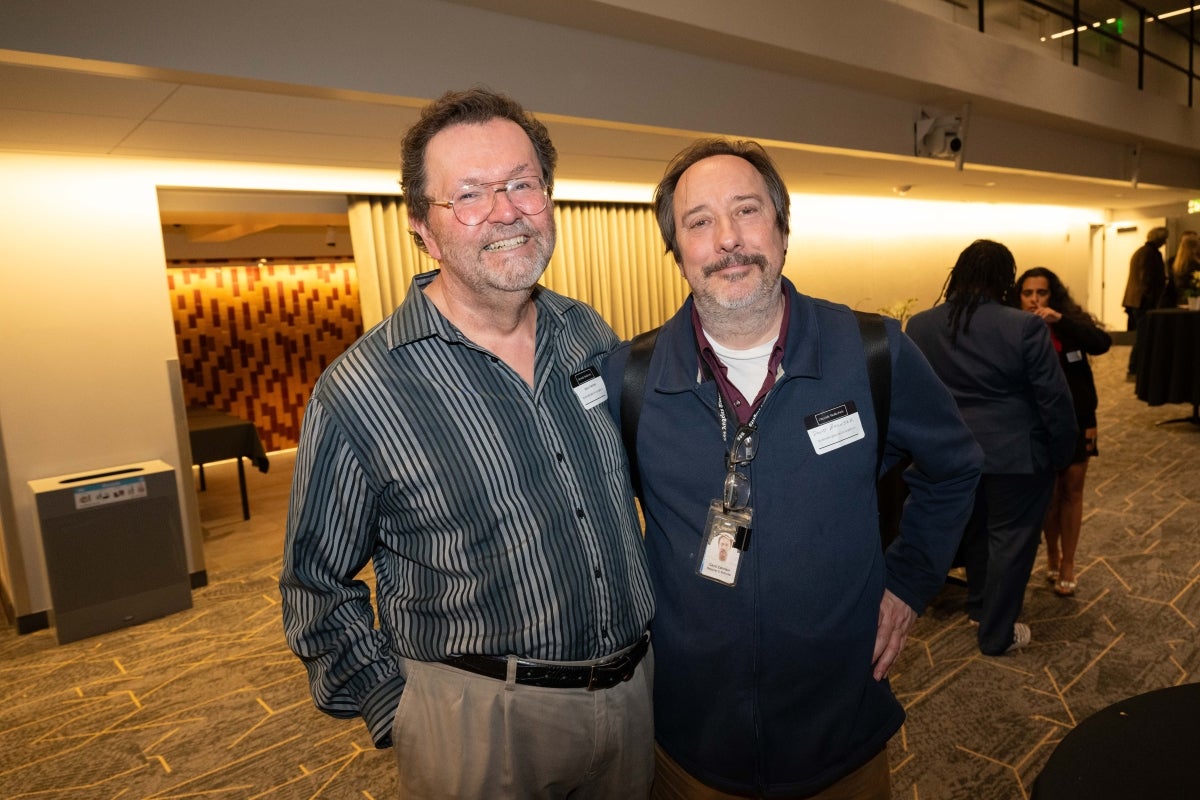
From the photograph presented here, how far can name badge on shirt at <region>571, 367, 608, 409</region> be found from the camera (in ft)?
4.97

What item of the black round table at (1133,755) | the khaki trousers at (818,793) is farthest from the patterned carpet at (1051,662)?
the black round table at (1133,755)

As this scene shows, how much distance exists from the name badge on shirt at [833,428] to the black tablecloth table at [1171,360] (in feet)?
25.6

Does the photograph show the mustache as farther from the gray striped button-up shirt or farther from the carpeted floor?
the carpeted floor

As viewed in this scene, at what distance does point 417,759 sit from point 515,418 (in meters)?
0.66

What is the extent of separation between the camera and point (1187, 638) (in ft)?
11.0

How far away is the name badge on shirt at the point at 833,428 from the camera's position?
1.41 metres

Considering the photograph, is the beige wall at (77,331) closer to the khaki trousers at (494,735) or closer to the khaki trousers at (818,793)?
the khaki trousers at (494,735)

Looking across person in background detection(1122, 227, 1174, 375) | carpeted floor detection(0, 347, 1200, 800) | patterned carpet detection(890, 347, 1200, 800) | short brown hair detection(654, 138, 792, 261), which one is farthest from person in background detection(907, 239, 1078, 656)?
person in background detection(1122, 227, 1174, 375)

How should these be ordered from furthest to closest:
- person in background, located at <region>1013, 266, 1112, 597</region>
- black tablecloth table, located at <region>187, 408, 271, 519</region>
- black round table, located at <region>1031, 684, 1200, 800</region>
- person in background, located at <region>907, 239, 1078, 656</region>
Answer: black tablecloth table, located at <region>187, 408, 271, 519</region> < person in background, located at <region>1013, 266, 1112, 597</region> < person in background, located at <region>907, 239, 1078, 656</region> < black round table, located at <region>1031, 684, 1200, 800</region>

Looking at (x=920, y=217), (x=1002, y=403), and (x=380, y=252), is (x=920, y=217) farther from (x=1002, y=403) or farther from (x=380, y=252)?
(x=1002, y=403)

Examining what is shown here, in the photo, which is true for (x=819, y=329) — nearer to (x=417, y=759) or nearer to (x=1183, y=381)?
(x=417, y=759)

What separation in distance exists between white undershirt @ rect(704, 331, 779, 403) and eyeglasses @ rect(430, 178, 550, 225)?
0.51 meters

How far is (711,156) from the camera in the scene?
162cm

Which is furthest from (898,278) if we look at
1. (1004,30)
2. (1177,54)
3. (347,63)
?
(347,63)
